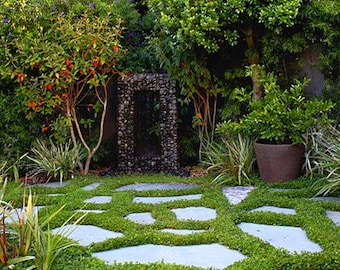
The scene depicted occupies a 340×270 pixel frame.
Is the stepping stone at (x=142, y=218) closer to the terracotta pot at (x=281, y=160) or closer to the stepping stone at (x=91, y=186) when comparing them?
the stepping stone at (x=91, y=186)

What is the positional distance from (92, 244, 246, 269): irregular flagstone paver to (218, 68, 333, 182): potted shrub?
5.08 feet

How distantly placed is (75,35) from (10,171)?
→ 1525 millimetres

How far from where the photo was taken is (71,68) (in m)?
4.19

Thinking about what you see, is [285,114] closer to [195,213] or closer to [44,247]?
[195,213]

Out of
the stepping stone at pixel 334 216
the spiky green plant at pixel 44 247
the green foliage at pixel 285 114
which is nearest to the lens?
the spiky green plant at pixel 44 247

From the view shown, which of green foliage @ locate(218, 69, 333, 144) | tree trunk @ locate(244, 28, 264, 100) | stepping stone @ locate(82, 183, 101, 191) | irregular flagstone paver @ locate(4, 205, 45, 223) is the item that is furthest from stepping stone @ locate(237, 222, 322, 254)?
tree trunk @ locate(244, 28, 264, 100)

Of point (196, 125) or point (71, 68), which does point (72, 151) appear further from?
point (196, 125)

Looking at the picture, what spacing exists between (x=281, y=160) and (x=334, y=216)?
947 millimetres

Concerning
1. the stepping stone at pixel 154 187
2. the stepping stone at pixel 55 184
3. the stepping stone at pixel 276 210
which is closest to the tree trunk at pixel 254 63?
the stepping stone at pixel 154 187

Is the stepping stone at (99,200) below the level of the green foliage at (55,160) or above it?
below

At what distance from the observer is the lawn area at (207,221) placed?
7.06 feet

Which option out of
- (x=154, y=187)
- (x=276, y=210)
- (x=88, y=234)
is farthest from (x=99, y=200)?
(x=276, y=210)

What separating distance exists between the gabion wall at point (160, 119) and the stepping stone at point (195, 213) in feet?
4.76

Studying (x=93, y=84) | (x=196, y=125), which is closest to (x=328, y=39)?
(x=196, y=125)
